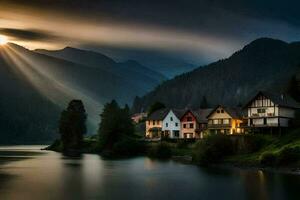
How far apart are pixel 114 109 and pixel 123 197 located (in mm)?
103810

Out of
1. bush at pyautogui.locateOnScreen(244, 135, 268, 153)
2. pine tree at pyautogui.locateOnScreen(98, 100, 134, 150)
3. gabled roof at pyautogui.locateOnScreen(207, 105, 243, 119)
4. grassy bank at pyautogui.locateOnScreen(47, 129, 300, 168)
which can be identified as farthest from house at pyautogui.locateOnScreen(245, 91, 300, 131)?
pine tree at pyautogui.locateOnScreen(98, 100, 134, 150)

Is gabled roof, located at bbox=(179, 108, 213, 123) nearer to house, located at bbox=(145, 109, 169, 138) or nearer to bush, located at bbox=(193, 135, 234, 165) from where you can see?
house, located at bbox=(145, 109, 169, 138)

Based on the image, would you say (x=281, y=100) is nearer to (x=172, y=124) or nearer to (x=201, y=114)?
(x=201, y=114)

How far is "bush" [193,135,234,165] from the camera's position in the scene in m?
118

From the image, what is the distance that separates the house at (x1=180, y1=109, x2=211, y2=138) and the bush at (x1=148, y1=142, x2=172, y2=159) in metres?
20.7

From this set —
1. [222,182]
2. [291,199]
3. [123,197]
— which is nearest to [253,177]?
[222,182]

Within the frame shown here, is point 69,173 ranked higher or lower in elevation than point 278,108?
lower

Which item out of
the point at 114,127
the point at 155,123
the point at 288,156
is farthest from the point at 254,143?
the point at 155,123

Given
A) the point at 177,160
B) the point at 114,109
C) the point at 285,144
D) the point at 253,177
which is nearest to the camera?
the point at 253,177

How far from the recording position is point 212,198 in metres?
67.1

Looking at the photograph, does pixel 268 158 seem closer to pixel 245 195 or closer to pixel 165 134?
pixel 245 195

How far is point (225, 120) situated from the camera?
15212cm

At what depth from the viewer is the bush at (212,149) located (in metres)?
118

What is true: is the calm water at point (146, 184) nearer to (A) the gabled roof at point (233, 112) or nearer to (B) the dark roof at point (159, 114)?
(A) the gabled roof at point (233, 112)
